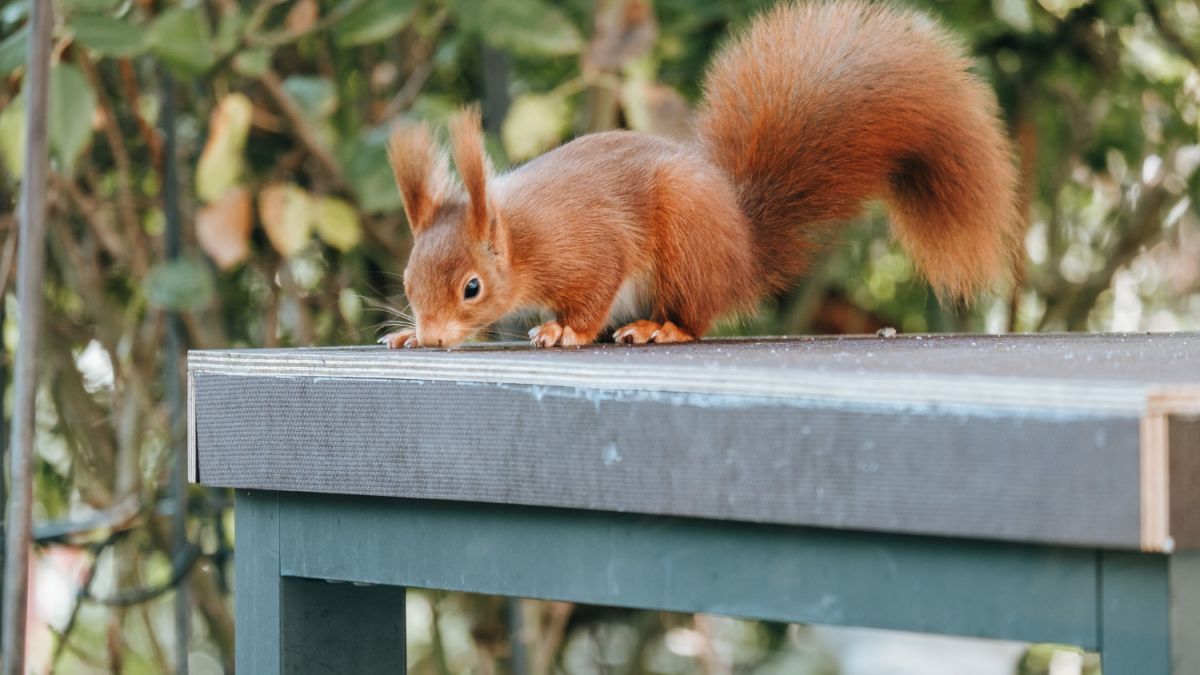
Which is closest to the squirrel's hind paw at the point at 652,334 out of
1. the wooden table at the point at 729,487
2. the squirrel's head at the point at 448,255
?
the squirrel's head at the point at 448,255

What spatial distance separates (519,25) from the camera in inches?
58.2

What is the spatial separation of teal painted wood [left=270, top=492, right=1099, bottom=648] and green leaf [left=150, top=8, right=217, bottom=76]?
780mm

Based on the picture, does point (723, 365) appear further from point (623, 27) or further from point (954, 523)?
point (623, 27)

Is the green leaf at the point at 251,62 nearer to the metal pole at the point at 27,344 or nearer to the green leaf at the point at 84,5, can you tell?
the green leaf at the point at 84,5

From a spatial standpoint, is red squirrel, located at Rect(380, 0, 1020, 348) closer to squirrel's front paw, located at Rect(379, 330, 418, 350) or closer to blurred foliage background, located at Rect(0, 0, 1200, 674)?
squirrel's front paw, located at Rect(379, 330, 418, 350)

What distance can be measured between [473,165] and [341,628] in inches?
14.1

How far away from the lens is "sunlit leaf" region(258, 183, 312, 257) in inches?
63.4

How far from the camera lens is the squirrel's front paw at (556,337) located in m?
1.05

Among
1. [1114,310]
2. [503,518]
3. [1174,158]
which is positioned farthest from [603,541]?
[1114,310]

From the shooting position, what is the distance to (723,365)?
1.95 feet

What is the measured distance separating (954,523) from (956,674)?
6.59ft

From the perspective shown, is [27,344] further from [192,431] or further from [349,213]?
[349,213]

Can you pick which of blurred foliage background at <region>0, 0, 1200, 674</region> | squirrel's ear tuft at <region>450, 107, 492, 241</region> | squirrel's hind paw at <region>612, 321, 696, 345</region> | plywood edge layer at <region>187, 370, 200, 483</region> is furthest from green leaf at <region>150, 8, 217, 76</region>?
plywood edge layer at <region>187, 370, 200, 483</region>

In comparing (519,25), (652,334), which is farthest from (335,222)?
(652,334)
